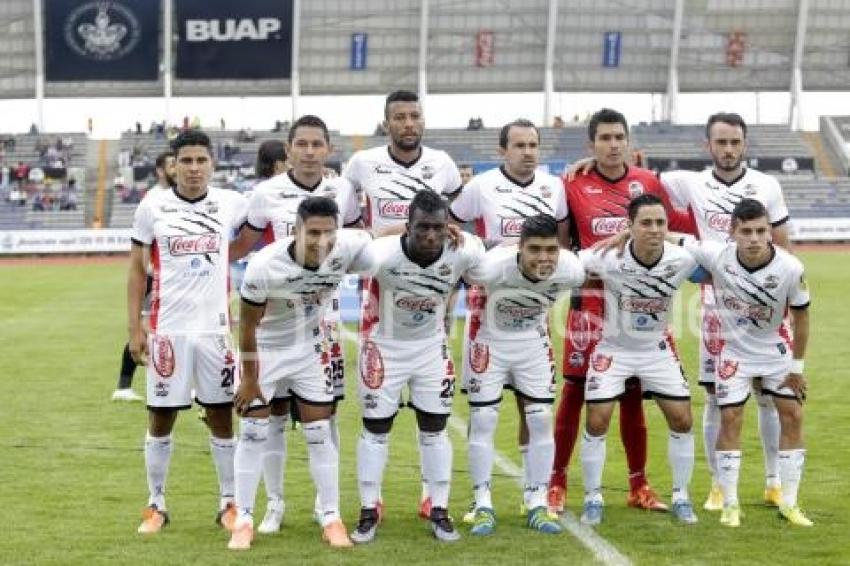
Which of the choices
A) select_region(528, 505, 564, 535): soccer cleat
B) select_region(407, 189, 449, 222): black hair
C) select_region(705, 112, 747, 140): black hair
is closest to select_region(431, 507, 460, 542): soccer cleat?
select_region(528, 505, 564, 535): soccer cleat

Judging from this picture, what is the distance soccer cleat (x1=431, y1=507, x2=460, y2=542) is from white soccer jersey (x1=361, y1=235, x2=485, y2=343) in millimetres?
932

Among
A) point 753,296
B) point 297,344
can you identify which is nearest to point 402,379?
point 297,344

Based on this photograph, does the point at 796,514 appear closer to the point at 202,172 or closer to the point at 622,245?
the point at 622,245

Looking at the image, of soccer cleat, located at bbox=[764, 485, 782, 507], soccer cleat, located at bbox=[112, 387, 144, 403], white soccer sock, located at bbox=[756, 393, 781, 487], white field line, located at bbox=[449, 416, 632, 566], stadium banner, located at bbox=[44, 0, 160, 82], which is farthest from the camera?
stadium banner, located at bbox=[44, 0, 160, 82]

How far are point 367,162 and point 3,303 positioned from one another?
17950 millimetres

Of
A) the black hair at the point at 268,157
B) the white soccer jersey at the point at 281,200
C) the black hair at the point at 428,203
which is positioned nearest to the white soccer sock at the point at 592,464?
the black hair at the point at 428,203

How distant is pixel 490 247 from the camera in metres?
8.35

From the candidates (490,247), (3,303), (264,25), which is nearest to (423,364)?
(490,247)

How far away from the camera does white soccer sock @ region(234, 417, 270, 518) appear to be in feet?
24.7

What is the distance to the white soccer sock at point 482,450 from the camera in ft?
25.7

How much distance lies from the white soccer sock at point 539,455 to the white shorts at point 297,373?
3.84ft

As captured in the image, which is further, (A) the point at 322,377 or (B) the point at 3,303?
(B) the point at 3,303

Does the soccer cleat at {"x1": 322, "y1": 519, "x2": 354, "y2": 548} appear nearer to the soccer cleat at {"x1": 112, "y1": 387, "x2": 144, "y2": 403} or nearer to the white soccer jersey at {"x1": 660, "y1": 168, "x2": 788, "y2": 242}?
the white soccer jersey at {"x1": 660, "y1": 168, "x2": 788, "y2": 242}

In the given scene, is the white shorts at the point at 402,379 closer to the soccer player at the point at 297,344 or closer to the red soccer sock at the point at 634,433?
the soccer player at the point at 297,344
